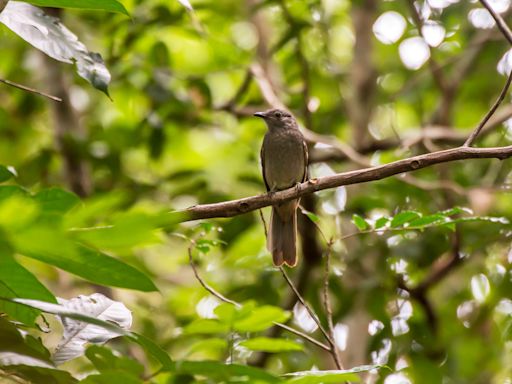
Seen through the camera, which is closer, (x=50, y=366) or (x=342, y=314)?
(x=50, y=366)

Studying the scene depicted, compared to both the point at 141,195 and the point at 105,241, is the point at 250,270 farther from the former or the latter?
the point at 105,241

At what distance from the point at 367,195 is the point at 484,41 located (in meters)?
1.59

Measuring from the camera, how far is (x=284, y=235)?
16.3 feet

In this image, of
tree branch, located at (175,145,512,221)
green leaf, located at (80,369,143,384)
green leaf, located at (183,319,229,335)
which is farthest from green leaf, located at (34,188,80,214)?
tree branch, located at (175,145,512,221)

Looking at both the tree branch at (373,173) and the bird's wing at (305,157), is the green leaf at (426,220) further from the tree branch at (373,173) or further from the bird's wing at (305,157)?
the bird's wing at (305,157)

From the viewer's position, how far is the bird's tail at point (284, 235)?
14.8 ft

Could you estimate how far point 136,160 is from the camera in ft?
24.5

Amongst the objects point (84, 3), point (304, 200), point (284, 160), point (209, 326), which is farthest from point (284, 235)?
point (84, 3)

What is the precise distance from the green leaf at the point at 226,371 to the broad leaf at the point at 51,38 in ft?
3.81

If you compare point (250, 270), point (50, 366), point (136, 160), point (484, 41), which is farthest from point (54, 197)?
point (136, 160)

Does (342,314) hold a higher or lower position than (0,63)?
lower

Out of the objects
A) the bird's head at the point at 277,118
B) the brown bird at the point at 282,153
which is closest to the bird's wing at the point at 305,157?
the brown bird at the point at 282,153

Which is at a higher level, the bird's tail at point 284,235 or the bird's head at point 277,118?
the bird's head at point 277,118

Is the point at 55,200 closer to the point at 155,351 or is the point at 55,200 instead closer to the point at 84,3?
the point at 155,351
